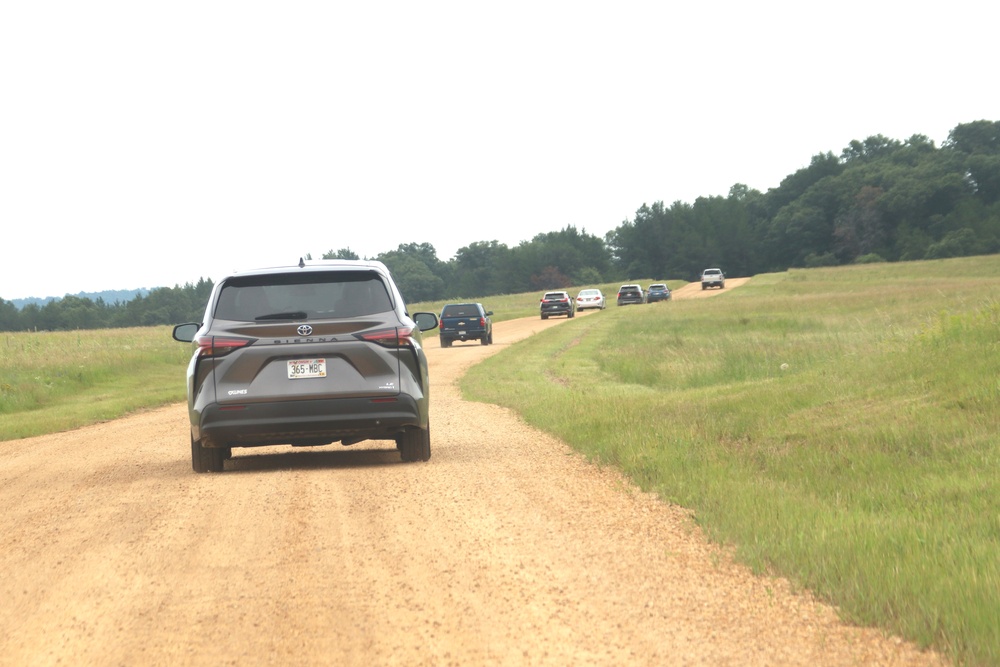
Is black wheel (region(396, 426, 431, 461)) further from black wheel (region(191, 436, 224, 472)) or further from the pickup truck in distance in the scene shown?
the pickup truck in distance

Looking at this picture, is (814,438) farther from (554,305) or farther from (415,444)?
(554,305)

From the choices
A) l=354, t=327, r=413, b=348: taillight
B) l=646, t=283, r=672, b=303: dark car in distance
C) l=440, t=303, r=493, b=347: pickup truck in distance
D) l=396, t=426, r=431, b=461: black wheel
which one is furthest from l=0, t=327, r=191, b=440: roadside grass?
l=646, t=283, r=672, b=303: dark car in distance

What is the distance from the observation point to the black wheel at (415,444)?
11.5 meters

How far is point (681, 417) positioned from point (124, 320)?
137 meters

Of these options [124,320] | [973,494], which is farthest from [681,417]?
[124,320]

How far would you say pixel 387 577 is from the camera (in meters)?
6.58

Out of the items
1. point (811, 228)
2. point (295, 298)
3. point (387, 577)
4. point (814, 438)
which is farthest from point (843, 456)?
point (811, 228)

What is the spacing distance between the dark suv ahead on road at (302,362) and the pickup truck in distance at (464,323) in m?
30.9

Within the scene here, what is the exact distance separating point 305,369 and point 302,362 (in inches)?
2.7

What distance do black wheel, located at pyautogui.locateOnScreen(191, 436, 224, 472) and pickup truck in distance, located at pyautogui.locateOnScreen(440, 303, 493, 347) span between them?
30.7 metres

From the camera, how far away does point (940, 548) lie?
6781 millimetres

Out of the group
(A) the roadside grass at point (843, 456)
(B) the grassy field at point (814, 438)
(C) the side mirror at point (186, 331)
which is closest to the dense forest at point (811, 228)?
(B) the grassy field at point (814, 438)

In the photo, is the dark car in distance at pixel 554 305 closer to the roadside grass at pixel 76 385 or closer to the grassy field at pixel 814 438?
the roadside grass at pixel 76 385

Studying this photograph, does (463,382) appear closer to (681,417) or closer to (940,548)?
(681,417)
